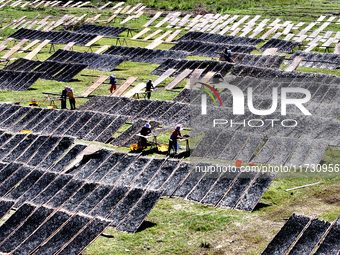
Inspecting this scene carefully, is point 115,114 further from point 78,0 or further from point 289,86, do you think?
point 78,0

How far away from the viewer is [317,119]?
25.7 meters

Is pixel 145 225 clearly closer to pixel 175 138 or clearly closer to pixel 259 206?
pixel 259 206

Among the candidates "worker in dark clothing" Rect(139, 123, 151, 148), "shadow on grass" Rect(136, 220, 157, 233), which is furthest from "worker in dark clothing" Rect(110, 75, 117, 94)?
"shadow on grass" Rect(136, 220, 157, 233)

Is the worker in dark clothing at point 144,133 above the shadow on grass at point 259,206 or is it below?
above

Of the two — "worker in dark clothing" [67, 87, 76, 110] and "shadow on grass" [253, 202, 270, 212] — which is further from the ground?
"worker in dark clothing" [67, 87, 76, 110]

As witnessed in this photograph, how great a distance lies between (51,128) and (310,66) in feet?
68.9

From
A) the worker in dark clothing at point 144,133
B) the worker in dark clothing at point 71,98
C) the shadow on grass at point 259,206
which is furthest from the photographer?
the worker in dark clothing at point 71,98

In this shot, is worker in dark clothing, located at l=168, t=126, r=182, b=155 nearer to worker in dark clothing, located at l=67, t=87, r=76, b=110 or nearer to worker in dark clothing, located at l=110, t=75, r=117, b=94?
worker in dark clothing, located at l=67, t=87, r=76, b=110

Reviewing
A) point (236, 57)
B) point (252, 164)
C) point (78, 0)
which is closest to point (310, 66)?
point (236, 57)

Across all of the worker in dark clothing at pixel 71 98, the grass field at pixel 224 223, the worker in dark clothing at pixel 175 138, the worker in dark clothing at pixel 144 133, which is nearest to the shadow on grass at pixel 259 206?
the grass field at pixel 224 223

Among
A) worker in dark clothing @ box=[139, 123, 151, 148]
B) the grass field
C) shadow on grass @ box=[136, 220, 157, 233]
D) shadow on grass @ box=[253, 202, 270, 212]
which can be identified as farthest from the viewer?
worker in dark clothing @ box=[139, 123, 151, 148]

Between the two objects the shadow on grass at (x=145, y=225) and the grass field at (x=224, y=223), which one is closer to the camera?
the grass field at (x=224, y=223)

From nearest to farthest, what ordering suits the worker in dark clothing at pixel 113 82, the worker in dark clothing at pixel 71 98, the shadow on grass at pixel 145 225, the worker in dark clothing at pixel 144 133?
the shadow on grass at pixel 145 225 < the worker in dark clothing at pixel 144 133 < the worker in dark clothing at pixel 71 98 < the worker in dark clothing at pixel 113 82

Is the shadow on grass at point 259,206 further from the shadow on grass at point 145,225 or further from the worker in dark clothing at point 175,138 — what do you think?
the worker in dark clothing at point 175,138
